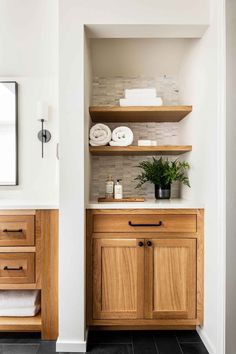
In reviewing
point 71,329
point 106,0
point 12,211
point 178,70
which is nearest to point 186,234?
point 71,329

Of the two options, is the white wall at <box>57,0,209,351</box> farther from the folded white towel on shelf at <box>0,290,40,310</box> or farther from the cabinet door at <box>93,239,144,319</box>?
the folded white towel on shelf at <box>0,290,40,310</box>

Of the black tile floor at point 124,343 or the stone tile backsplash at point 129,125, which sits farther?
the stone tile backsplash at point 129,125

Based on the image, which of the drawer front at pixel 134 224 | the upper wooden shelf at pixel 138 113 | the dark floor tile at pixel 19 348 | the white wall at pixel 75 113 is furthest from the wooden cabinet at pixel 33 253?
the upper wooden shelf at pixel 138 113

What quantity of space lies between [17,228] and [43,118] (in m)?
1.01

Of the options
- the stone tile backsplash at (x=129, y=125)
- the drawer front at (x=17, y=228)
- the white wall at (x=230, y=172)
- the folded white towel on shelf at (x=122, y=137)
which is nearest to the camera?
the white wall at (x=230, y=172)

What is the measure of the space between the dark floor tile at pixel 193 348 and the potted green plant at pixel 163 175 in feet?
3.60

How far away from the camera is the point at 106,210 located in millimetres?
2057

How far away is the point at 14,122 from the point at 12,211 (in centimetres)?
94

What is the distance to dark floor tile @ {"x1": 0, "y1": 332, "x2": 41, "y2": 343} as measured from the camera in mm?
2057

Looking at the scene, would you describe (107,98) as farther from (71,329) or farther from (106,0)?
(71,329)

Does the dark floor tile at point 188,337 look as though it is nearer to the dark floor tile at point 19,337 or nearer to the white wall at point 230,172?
the white wall at point 230,172

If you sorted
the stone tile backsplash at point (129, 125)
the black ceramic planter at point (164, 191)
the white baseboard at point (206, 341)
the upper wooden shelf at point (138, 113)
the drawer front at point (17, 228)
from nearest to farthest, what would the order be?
the white baseboard at point (206, 341)
the drawer front at point (17, 228)
the upper wooden shelf at point (138, 113)
the black ceramic planter at point (164, 191)
the stone tile backsplash at point (129, 125)

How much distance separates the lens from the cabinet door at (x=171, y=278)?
2.06 metres

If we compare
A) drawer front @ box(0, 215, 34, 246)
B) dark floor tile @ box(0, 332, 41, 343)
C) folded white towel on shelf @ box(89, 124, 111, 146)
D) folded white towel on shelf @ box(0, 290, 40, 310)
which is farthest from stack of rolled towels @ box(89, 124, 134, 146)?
dark floor tile @ box(0, 332, 41, 343)
